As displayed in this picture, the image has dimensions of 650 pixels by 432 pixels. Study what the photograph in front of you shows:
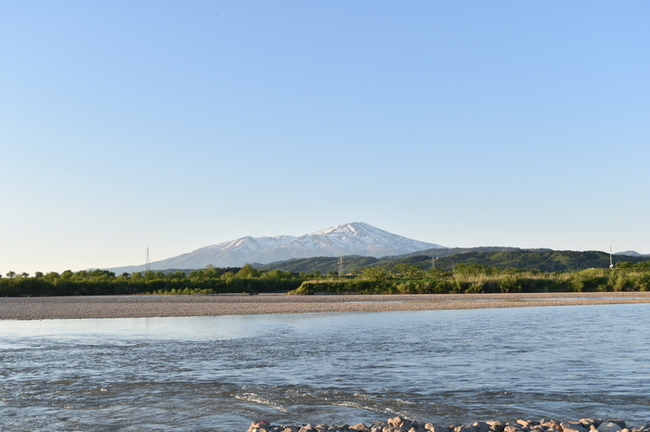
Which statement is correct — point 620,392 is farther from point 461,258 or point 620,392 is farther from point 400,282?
point 461,258

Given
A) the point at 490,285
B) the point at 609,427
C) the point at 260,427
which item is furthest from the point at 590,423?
the point at 490,285

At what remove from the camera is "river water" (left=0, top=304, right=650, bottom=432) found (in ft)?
24.2

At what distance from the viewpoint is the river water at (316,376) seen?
7.38 meters

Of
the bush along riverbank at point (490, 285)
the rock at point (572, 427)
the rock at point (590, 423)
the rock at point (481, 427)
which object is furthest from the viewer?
the bush along riverbank at point (490, 285)

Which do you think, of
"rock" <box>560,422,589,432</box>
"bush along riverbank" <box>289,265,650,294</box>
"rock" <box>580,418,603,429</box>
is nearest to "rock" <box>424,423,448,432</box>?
"rock" <box>560,422,589,432</box>

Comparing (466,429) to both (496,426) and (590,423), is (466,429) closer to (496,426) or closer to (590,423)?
(496,426)

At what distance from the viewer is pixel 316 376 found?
9828 millimetres

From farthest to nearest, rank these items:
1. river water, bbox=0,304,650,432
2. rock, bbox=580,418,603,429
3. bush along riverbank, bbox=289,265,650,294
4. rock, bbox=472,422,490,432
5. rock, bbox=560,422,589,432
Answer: bush along riverbank, bbox=289,265,650,294 < river water, bbox=0,304,650,432 < rock, bbox=580,418,603,429 < rock, bbox=472,422,490,432 < rock, bbox=560,422,589,432

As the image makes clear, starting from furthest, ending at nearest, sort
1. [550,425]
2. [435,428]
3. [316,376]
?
1. [316,376]
2. [550,425]
3. [435,428]

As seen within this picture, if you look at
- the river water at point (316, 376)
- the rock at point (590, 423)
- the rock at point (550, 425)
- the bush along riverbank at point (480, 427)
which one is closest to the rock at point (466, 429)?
the bush along riverbank at point (480, 427)

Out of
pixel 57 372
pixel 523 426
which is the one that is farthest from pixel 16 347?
pixel 523 426

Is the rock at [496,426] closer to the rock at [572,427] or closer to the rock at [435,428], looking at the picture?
the rock at [435,428]

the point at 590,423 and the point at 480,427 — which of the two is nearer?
the point at 480,427

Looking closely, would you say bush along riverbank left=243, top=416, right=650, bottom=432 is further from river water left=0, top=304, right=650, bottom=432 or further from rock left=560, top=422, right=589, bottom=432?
river water left=0, top=304, right=650, bottom=432
